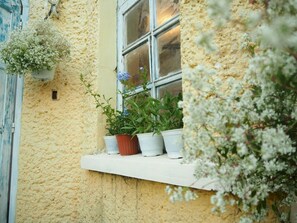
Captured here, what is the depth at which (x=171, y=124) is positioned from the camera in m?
1.53

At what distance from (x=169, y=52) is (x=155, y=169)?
0.93 meters

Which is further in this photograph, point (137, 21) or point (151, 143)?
point (137, 21)

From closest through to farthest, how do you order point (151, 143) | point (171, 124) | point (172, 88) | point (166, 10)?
point (171, 124) < point (151, 143) < point (172, 88) < point (166, 10)

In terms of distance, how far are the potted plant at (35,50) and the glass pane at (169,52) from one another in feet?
2.75

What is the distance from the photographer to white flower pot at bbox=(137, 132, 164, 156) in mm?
1641

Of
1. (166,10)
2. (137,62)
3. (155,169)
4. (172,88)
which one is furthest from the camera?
(137,62)

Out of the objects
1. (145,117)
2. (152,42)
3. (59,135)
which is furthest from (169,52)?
(59,135)

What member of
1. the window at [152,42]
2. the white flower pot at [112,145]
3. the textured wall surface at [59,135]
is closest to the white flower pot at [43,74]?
the textured wall surface at [59,135]

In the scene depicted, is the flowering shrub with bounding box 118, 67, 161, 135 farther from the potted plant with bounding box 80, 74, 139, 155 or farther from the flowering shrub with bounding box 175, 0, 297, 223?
the flowering shrub with bounding box 175, 0, 297, 223

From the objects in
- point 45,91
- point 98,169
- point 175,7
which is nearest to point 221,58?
point 175,7

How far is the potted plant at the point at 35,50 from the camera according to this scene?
2.00 meters

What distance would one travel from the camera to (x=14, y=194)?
7.30ft

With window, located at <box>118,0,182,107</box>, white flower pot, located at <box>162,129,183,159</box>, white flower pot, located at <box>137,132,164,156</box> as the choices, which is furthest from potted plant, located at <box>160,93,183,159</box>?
window, located at <box>118,0,182,107</box>

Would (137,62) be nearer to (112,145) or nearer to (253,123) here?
(112,145)
